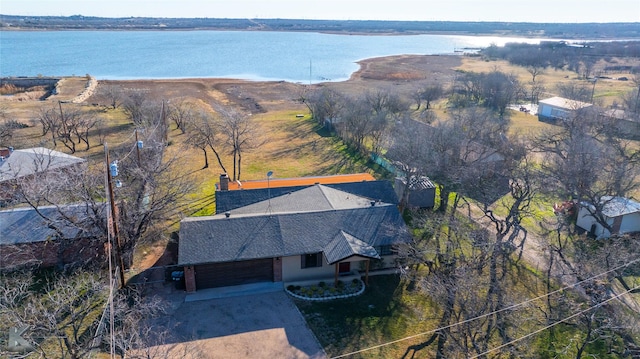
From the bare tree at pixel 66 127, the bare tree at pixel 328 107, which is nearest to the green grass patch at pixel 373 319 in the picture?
the bare tree at pixel 328 107

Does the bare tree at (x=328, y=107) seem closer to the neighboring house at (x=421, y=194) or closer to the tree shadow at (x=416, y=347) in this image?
the neighboring house at (x=421, y=194)

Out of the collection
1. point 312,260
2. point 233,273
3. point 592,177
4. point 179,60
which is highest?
point 179,60

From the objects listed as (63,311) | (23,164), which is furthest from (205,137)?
(63,311)

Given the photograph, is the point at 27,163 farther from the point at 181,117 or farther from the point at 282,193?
the point at 181,117

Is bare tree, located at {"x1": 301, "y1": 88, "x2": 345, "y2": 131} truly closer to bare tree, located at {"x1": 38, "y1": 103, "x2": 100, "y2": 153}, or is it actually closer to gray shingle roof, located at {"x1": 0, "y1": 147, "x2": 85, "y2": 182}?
bare tree, located at {"x1": 38, "y1": 103, "x2": 100, "y2": 153}

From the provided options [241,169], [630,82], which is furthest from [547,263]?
[630,82]

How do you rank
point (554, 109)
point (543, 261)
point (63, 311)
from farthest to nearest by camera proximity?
point (554, 109)
point (543, 261)
point (63, 311)
